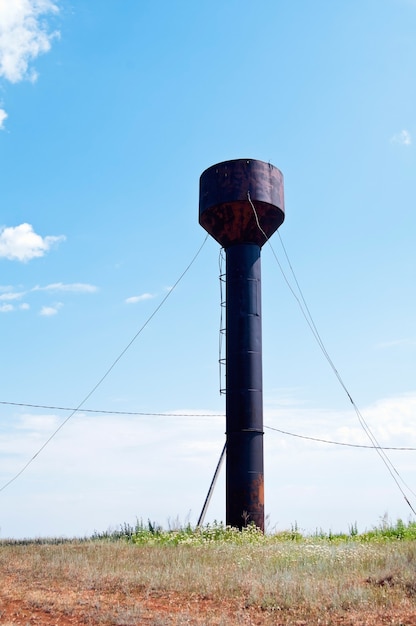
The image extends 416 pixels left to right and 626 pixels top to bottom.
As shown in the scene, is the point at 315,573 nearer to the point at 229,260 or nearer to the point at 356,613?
the point at 356,613

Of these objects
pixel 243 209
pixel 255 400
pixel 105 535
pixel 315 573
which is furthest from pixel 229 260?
pixel 315 573

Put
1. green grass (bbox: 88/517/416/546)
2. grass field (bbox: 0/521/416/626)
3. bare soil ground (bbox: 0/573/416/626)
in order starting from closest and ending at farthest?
bare soil ground (bbox: 0/573/416/626) < grass field (bbox: 0/521/416/626) < green grass (bbox: 88/517/416/546)

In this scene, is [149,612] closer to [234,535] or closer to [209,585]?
[209,585]

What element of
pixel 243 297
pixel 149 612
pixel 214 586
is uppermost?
pixel 243 297

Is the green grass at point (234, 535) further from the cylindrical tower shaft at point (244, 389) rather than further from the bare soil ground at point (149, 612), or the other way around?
the bare soil ground at point (149, 612)

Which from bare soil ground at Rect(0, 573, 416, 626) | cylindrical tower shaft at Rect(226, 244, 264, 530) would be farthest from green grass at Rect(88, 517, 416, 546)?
bare soil ground at Rect(0, 573, 416, 626)

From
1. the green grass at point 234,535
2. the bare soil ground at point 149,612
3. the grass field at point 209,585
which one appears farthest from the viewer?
the green grass at point 234,535

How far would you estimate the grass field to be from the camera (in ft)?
30.5

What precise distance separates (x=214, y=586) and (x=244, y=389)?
9.34 m

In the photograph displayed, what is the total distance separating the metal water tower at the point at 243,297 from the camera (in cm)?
1959

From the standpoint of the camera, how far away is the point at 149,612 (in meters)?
9.59

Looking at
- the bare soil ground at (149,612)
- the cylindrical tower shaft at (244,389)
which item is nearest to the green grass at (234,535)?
the cylindrical tower shaft at (244,389)

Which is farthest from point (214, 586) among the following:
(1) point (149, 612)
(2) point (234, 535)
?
(2) point (234, 535)

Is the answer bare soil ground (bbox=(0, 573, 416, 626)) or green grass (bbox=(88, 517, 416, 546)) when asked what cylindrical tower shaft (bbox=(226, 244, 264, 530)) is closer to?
green grass (bbox=(88, 517, 416, 546))
